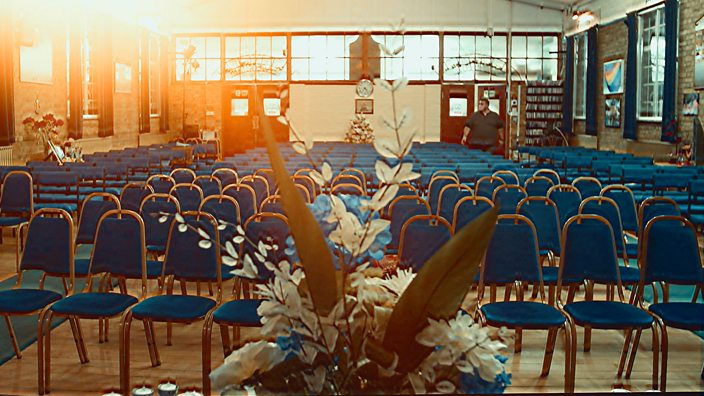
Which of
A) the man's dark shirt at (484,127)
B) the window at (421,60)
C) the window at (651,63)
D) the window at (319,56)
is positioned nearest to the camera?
the man's dark shirt at (484,127)

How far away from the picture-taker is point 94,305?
432cm

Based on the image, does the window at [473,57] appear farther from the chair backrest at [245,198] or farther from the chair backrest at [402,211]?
the chair backrest at [402,211]

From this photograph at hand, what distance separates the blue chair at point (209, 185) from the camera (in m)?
7.84

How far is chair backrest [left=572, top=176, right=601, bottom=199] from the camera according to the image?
7.51 m

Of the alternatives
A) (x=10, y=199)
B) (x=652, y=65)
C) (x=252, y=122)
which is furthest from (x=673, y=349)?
(x=252, y=122)

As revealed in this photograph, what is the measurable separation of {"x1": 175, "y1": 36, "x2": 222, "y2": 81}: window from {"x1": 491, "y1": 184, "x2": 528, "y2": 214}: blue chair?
20.0 m

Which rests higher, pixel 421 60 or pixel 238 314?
pixel 421 60

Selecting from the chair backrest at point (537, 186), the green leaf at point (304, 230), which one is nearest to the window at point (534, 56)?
the chair backrest at point (537, 186)

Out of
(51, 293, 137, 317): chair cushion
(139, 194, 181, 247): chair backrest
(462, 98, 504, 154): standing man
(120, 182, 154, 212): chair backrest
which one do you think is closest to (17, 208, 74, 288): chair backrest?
(51, 293, 137, 317): chair cushion

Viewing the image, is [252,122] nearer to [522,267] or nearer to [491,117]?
[491,117]

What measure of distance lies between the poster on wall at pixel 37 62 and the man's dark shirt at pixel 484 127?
8.44 m

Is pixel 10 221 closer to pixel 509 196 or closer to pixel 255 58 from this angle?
pixel 509 196

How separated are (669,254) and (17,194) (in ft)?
21.1

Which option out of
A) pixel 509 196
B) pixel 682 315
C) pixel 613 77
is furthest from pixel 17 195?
pixel 613 77
